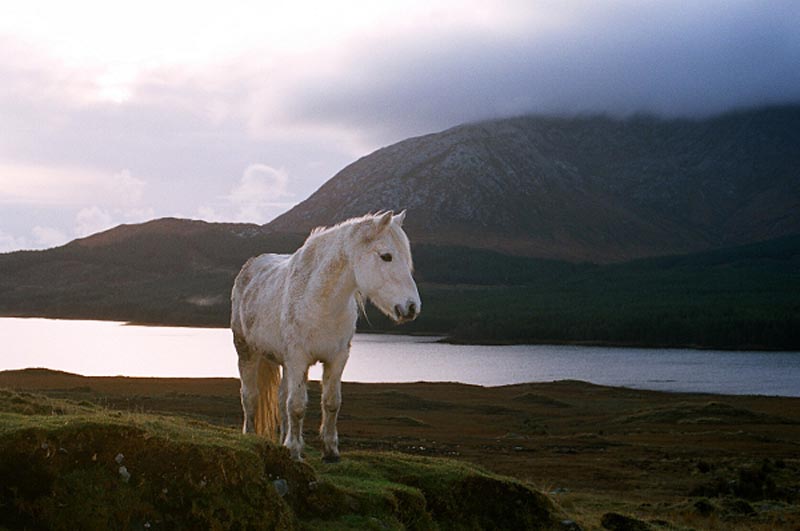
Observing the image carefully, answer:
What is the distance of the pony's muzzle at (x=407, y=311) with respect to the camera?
28.8 ft

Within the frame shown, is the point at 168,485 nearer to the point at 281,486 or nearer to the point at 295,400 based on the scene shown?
the point at 281,486

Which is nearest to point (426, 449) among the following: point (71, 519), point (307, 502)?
point (307, 502)

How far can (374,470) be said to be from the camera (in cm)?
1055

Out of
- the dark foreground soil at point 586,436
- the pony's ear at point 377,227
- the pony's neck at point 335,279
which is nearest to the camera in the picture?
the pony's ear at point 377,227

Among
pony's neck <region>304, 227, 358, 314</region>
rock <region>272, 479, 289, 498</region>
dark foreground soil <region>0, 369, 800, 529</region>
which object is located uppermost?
pony's neck <region>304, 227, 358, 314</region>

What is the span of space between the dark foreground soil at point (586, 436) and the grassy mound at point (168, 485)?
3.60 metres

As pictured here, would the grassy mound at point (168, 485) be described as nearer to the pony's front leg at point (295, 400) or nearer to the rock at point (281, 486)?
the rock at point (281, 486)

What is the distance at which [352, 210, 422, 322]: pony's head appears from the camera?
353 inches

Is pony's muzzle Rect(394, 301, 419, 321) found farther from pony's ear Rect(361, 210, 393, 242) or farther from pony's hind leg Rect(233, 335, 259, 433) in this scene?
pony's hind leg Rect(233, 335, 259, 433)

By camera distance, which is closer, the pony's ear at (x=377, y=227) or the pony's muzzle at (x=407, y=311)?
the pony's muzzle at (x=407, y=311)

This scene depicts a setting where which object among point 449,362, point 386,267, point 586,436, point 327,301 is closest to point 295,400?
point 327,301

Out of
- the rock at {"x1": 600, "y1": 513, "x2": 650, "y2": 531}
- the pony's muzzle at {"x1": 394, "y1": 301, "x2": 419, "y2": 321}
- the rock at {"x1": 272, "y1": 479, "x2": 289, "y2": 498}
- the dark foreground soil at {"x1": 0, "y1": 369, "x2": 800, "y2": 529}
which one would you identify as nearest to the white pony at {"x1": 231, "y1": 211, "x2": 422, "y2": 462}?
the pony's muzzle at {"x1": 394, "y1": 301, "x2": 419, "y2": 321}

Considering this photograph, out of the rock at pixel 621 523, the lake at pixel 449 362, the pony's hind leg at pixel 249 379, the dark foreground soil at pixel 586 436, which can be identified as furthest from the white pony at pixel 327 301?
the lake at pixel 449 362

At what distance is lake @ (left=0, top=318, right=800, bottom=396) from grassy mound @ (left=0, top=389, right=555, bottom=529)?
185ft
